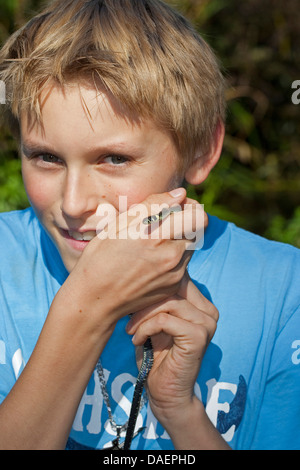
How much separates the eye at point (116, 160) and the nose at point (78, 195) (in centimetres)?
7

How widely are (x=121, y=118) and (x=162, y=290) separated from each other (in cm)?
52

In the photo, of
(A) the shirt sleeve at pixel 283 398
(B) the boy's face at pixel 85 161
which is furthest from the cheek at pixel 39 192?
(A) the shirt sleeve at pixel 283 398

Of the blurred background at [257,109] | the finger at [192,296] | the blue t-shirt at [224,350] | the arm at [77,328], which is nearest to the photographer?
the arm at [77,328]

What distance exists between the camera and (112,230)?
5.30ft

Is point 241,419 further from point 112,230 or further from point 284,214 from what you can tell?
point 284,214

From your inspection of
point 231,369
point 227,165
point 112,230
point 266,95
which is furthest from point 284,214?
point 112,230

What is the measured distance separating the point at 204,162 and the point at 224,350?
662 mm

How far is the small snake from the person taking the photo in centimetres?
162

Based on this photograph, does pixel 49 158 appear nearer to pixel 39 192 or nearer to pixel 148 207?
pixel 39 192

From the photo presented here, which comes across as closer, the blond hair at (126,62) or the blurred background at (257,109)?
the blond hair at (126,62)

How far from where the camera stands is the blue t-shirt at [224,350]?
1.83 metres

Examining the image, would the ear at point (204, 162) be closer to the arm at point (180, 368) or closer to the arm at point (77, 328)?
the arm at point (77, 328)
